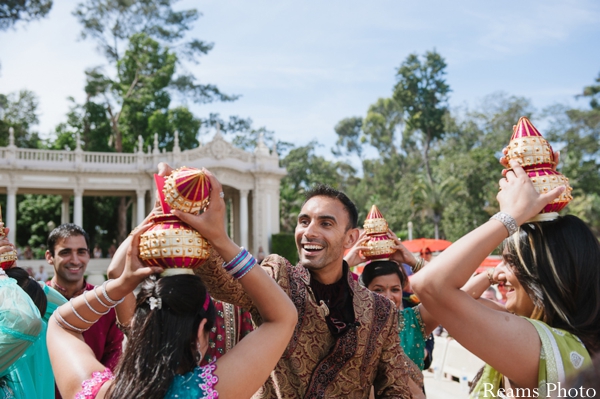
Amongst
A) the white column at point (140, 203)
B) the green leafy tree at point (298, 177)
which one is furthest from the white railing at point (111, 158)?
the green leafy tree at point (298, 177)

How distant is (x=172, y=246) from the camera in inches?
68.7

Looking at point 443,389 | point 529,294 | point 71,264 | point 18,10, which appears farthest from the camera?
point 18,10

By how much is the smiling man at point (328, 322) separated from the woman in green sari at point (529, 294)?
795 mm

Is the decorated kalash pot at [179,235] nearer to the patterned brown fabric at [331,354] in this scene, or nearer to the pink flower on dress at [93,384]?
the pink flower on dress at [93,384]

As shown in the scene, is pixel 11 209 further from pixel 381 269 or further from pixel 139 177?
pixel 381 269

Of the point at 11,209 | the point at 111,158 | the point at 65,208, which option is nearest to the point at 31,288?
the point at 11,209

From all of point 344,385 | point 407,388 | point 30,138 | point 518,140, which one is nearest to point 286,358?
point 344,385

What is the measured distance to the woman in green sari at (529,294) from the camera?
5.86ft

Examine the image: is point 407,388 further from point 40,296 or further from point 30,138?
point 30,138

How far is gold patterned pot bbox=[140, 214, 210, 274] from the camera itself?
1748 millimetres

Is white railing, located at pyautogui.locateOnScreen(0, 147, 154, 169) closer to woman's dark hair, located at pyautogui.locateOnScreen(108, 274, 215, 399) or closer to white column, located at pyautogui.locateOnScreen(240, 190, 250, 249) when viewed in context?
white column, located at pyautogui.locateOnScreen(240, 190, 250, 249)

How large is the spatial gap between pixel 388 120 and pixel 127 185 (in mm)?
31626

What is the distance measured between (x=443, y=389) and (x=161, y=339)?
19.5ft

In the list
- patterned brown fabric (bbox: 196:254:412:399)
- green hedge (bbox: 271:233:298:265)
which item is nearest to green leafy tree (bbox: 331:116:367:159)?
green hedge (bbox: 271:233:298:265)
